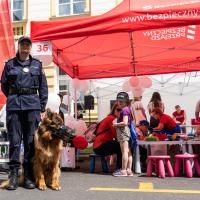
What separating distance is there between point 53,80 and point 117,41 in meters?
9.68

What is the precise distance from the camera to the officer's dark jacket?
5.43 m

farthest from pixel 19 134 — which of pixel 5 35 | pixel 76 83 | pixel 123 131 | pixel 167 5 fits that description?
pixel 76 83

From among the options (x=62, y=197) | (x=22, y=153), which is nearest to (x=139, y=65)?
(x=22, y=153)

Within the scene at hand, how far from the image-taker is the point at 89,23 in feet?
24.2

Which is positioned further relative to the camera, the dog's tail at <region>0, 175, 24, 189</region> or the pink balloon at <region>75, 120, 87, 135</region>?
the pink balloon at <region>75, 120, 87, 135</region>

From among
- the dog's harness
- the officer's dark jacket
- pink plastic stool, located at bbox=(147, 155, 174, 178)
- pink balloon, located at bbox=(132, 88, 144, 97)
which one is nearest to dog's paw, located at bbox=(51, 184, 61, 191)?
the dog's harness

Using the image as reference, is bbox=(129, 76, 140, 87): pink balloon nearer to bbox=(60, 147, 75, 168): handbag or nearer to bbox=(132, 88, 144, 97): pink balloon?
bbox=(132, 88, 144, 97): pink balloon

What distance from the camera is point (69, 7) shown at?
21250 mm

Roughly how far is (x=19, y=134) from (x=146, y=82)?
889 cm

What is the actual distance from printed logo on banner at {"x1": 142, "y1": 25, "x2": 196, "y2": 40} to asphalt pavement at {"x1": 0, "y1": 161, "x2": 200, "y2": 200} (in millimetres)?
4443

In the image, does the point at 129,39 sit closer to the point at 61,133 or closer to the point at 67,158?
the point at 67,158

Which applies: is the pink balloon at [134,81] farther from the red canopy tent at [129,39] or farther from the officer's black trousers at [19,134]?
the officer's black trousers at [19,134]

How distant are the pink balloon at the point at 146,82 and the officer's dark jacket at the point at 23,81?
27.8 ft

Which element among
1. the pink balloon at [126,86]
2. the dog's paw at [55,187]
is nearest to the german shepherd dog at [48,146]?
the dog's paw at [55,187]
